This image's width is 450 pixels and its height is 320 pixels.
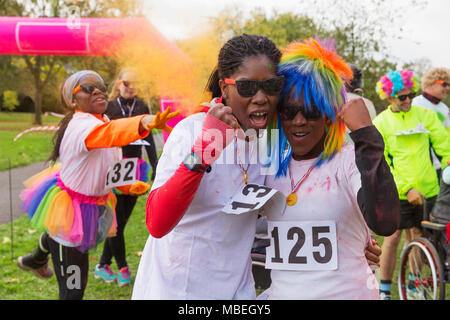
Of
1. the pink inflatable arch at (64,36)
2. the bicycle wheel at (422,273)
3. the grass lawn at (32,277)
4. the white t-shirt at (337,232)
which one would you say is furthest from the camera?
the pink inflatable arch at (64,36)

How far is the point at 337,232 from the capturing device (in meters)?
1.80

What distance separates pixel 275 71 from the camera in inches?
73.8

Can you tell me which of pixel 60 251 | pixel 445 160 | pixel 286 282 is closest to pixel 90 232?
pixel 60 251

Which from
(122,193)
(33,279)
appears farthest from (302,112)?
(33,279)

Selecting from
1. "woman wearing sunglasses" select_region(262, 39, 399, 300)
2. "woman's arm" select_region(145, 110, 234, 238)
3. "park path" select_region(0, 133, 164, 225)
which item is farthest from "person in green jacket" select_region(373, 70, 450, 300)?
"park path" select_region(0, 133, 164, 225)

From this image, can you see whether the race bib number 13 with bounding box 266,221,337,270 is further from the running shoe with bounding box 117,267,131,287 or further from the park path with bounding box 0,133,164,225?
the park path with bounding box 0,133,164,225

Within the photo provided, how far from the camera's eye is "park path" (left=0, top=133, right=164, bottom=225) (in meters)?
7.98

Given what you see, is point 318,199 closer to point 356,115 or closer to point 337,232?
point 337,232

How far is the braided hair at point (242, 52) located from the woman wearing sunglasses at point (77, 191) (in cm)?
168

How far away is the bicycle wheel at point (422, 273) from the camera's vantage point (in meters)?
3.98

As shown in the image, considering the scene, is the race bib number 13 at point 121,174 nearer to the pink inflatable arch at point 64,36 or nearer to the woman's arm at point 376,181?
the pink inflatable arch at point 64,36

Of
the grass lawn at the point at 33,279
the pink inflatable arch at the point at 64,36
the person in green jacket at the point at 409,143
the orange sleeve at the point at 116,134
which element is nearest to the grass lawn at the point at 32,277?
the grass lawn at the point at 33,279
